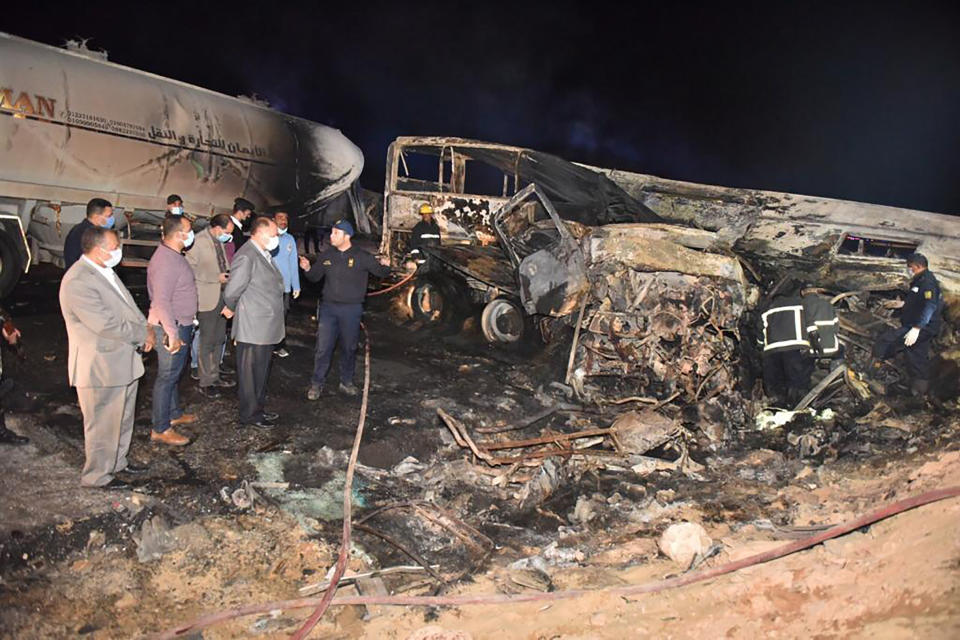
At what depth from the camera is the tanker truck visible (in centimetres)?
708

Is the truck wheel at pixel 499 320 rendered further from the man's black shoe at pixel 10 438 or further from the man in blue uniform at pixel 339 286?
the man's black shoe at pixel 10 438

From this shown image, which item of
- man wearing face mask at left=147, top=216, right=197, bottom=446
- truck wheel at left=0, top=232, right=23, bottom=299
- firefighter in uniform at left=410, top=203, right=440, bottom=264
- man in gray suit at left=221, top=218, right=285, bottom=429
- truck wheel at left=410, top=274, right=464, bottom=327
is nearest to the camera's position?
man wearing face mask at left=147, top=216, right=197, bottom=446

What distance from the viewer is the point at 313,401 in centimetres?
543

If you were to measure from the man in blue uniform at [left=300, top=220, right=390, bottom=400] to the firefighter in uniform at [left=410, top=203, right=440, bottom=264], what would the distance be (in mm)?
2549

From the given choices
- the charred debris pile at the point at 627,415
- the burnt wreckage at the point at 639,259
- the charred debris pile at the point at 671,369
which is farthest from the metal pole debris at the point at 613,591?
the burnt wreckage at the point at 639,259

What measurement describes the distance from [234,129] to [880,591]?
34.5 ft

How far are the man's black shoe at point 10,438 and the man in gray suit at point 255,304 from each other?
1.42 m

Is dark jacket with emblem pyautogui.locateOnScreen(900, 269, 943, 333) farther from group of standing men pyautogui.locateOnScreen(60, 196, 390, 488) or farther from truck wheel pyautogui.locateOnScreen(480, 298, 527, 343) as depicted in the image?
group of standing men pyautogui.locateOnScreen(60, 196, 390, 488)

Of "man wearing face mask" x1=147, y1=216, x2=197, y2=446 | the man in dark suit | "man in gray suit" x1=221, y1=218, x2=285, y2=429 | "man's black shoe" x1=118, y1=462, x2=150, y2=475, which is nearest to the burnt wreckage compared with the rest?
the man in dark suit

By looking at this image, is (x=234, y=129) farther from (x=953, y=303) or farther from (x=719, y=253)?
(x=953, y=303)

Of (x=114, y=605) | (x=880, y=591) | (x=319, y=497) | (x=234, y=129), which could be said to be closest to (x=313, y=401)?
(x=319, y=497)

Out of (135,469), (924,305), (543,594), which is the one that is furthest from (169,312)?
(924,305)

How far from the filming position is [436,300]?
346 inches

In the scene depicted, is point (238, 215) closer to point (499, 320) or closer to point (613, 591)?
point (499, 320)
